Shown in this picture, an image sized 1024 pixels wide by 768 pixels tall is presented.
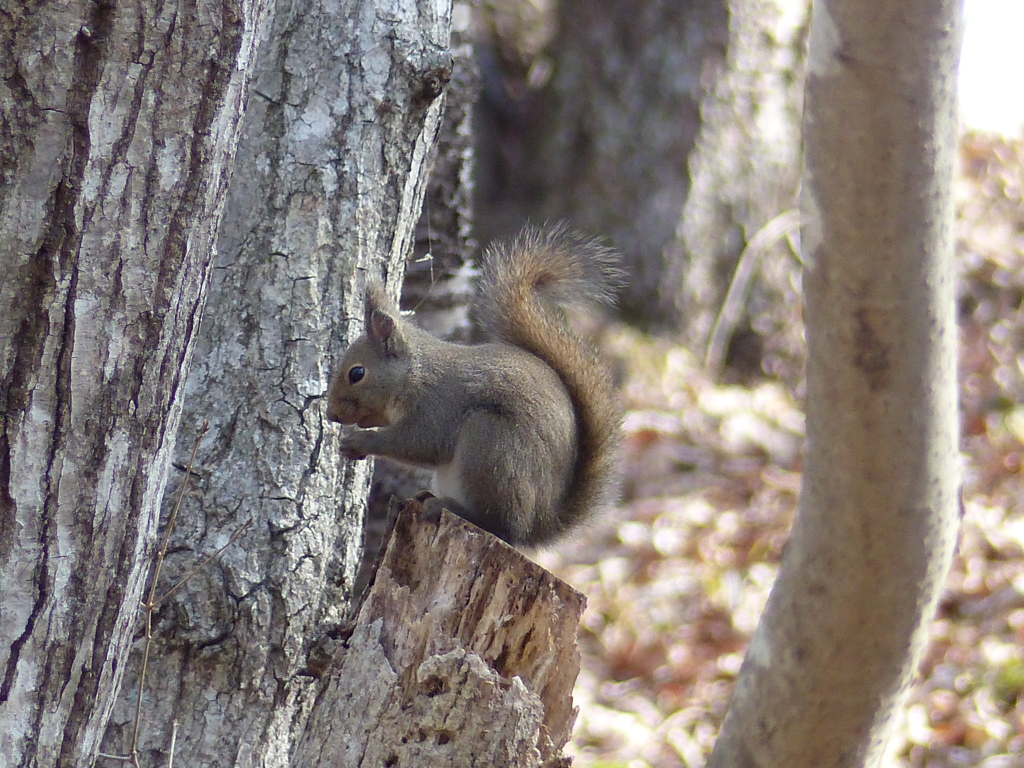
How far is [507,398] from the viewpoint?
2506 mm

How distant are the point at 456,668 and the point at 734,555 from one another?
9.52ft

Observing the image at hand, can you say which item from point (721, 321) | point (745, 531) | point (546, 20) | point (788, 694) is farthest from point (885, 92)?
point (546, 20)

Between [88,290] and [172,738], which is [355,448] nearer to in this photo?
[172,738]

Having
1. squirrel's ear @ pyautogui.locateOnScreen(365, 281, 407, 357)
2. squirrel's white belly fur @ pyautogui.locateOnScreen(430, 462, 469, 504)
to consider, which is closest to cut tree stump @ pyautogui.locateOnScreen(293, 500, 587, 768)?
squirrel's white belly fur @ pyautogui.locateOnScreen(430, 462, 469, 504)

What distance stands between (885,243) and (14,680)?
124cm

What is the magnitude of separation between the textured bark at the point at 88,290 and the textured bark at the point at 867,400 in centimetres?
79

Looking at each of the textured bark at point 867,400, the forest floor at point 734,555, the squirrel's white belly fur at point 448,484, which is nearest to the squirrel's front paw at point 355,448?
the squirrel's white belly fur at point 448,484

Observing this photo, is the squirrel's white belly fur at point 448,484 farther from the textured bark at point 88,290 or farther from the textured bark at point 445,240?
the textured bark at point 88,290

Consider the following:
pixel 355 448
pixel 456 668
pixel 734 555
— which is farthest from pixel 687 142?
pixel 456 668

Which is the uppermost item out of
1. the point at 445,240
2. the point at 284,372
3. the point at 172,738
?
the point at 445,240

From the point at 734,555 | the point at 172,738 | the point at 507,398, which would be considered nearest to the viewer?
the point at 172,738

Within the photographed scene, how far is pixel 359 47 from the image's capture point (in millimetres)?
2336

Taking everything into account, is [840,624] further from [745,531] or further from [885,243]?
[745,531]

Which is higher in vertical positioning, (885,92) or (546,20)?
(546,20)
